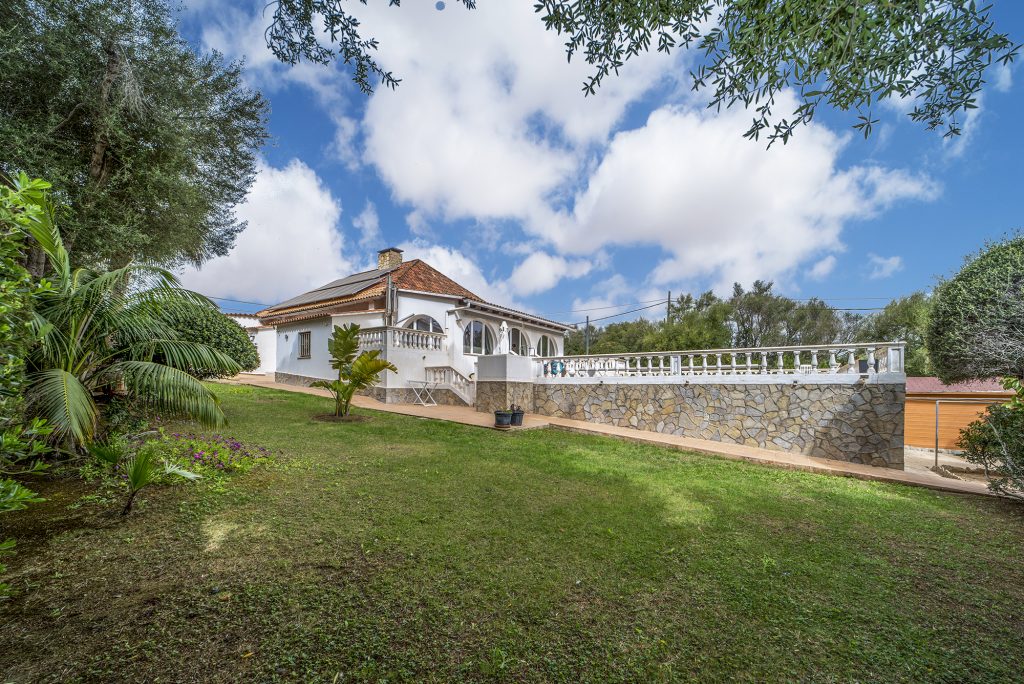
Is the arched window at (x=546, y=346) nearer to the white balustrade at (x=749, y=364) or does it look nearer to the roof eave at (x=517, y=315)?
Answer: the roof eave at (x=517, y=315)

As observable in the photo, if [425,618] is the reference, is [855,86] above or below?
above

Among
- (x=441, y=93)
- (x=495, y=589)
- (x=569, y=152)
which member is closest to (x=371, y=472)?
(x=495, y=589)

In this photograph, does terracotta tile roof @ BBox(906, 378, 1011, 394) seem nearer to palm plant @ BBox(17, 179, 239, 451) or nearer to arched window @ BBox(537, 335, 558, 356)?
arched window @ BBox(537, 335, 558, 356)

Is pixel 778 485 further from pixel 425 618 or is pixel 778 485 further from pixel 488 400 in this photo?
pixel 488 400

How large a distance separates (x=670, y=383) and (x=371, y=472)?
31.7 feet

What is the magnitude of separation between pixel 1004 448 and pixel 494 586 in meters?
8.93

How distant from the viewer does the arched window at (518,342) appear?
2177 cm

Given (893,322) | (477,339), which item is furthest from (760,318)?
(477,339)

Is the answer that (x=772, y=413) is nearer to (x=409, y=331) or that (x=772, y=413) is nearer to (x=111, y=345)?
(x=409, y=331)

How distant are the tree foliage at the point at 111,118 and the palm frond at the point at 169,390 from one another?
4738 millimetres

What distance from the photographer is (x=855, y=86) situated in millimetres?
2816

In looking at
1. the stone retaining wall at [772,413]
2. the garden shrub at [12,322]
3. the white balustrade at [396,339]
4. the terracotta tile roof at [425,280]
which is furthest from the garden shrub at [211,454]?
the terracotta tile roof at [425,280]

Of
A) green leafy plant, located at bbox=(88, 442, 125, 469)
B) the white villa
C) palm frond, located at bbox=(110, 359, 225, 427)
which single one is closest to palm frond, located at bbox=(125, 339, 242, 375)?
palm frond, located at bbox=(110, 359, 225, 427)

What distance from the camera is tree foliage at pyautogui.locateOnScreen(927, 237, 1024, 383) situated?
888 cm
